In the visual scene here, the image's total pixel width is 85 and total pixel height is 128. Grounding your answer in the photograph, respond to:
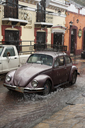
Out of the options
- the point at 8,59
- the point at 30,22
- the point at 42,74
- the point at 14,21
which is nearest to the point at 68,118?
the point at 42,74

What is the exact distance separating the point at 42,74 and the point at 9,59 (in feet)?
11.1

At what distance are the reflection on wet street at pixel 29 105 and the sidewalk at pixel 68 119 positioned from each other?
0.24m

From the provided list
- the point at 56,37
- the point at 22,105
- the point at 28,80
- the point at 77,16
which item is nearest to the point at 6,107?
the point at 22,105

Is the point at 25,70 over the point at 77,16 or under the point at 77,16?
under

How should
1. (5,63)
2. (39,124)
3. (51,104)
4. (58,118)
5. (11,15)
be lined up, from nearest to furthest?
(39,124) → (58,118) → (51,104) → (5,63) → (11,15)

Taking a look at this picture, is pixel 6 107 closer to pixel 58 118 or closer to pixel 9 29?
pixel 58 118

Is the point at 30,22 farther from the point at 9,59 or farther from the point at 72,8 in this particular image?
the point at 9,59

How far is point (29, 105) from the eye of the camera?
5.75 meters

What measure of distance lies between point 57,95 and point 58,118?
2232 millimetres

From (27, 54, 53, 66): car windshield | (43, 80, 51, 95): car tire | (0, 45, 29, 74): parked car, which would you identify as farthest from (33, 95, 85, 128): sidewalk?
(0, 45, 29, 74): parked car

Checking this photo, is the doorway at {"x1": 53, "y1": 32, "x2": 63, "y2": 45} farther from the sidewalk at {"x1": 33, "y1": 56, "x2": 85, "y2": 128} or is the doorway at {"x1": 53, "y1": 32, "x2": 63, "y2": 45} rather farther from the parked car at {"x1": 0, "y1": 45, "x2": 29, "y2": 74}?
the sidewalk at {"x1": 33, "y1": 56, "x2": 85, "y2": 128}

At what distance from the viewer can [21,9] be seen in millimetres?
16547

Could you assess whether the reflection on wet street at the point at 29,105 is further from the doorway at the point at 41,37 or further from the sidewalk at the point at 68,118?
the doorway at the point at 41,37

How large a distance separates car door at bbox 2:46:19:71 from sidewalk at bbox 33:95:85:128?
4710 millimetres
